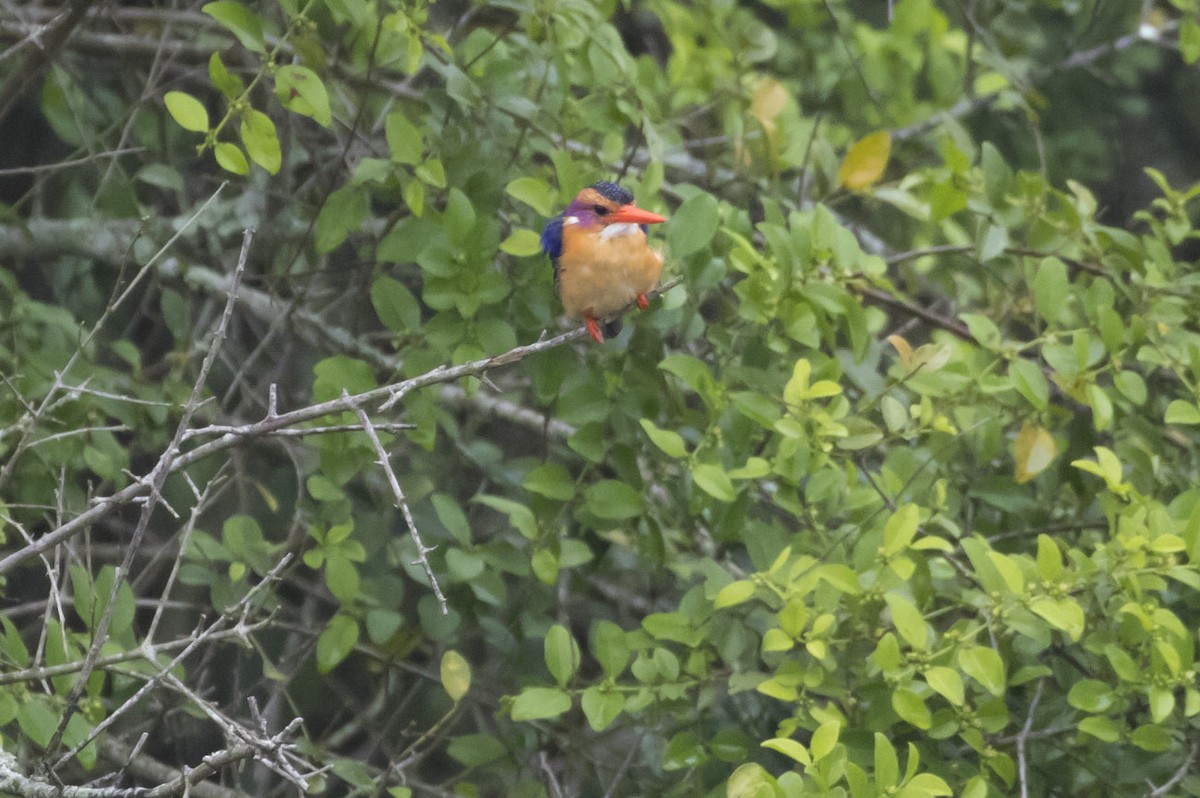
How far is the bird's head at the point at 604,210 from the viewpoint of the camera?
2.37m

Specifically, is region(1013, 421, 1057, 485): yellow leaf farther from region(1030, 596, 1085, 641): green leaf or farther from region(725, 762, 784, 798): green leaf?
region(725, 762, 784, 798): green leaf

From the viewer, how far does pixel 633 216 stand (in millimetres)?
2385

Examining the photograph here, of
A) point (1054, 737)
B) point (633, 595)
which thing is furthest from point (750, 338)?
point (633, 595)

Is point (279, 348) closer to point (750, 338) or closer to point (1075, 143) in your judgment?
point (750, 338)

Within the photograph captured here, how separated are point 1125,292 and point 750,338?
2.51 ft

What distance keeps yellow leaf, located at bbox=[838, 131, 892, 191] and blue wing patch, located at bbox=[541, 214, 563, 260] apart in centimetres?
78

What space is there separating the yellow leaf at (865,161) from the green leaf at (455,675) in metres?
1.31

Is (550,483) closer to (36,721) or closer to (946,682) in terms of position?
(946,682)

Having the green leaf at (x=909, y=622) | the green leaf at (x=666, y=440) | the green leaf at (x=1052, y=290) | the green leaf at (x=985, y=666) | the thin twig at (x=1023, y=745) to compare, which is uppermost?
the green leaf at (x=1052, y=290)

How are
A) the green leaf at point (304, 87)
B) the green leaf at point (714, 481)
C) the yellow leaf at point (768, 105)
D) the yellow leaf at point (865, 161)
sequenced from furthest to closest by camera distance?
the yellow leaf at point (768, 105), the yellow leaf at point (865, 161), the green leaf at point (714, 481), the green leaf at point (304, 87)

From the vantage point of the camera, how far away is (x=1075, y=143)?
15.0 ft

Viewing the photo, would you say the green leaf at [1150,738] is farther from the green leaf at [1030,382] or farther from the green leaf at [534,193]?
the green leaf at [534,193]

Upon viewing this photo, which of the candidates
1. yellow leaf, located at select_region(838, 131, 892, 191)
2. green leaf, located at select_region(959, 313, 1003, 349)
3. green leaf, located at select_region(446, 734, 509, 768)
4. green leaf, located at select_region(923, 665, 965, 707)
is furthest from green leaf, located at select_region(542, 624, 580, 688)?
yellow leaf, located at select_region(838, 131, 892, 191)

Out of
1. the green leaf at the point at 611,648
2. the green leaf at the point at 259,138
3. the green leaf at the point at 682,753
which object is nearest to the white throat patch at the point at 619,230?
the green leaf at the point at 259,138
